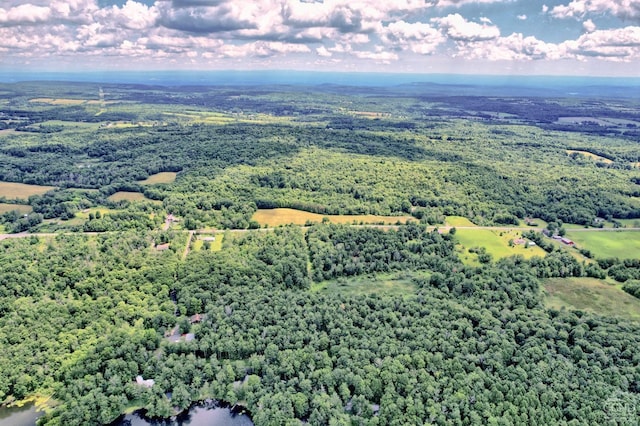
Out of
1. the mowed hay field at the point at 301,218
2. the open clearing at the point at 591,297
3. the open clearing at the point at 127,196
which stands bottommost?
the open clearing at the point at 591,297

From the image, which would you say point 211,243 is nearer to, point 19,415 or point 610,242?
point 19,415

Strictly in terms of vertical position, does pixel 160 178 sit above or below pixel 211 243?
above

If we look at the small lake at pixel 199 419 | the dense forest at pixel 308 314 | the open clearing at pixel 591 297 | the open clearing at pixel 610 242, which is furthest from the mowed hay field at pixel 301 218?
the small lake at pixel 199 419

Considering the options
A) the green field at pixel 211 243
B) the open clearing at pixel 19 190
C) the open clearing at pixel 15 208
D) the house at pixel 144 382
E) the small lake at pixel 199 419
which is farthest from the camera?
the open clearing at pixel 19 190

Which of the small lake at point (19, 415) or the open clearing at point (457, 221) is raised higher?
the open clearing at point (457, 221)

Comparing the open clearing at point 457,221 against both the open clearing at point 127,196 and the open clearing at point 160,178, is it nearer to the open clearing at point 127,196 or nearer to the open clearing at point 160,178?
the open clearing at point 127,196

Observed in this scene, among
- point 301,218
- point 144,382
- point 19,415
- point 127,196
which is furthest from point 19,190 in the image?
point 144,382

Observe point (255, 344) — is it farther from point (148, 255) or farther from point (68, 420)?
point (148, 255)
